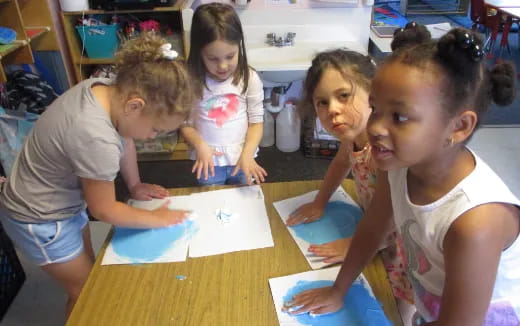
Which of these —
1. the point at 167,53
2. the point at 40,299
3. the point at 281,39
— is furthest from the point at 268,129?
the point at 167,53

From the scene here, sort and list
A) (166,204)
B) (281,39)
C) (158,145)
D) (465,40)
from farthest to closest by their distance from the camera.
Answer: (158,145), (281,39), (166,204), (465,40)

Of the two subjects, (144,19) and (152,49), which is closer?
(152,49)

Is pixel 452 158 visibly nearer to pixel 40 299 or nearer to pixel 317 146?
pixel 40 299

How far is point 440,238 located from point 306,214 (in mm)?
457

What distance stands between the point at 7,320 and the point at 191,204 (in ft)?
3.45

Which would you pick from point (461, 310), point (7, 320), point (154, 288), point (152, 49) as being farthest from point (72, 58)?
point (461, 310)

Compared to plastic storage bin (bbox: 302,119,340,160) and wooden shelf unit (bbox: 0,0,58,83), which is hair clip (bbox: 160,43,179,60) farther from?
plastic storage bin (bbox: 302,119,340,160)

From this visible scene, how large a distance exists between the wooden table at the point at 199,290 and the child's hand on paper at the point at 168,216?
0.14 meters

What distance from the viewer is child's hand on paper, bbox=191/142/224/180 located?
1.29 metres

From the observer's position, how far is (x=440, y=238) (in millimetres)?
662

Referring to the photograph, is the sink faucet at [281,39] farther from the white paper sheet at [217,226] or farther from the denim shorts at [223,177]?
the white paper sheet at [217,226]

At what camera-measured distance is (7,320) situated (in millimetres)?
1572

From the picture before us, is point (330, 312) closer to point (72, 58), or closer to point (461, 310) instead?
point (461, 310)

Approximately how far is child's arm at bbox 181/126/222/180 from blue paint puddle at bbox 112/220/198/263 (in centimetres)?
25
